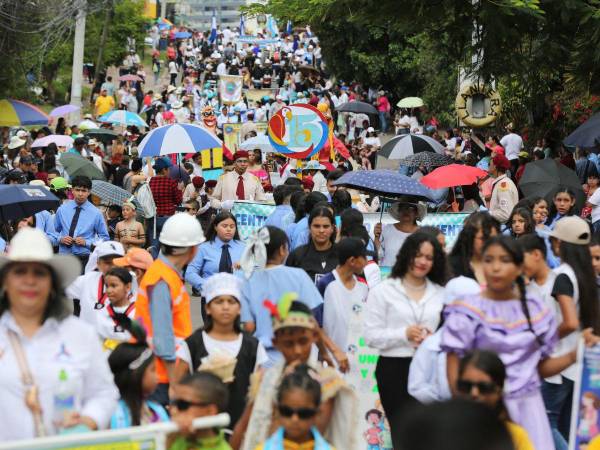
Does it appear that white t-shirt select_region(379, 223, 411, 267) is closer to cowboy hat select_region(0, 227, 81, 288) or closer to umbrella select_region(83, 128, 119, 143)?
cowboy hat select_region(0, 227, 81, 288)

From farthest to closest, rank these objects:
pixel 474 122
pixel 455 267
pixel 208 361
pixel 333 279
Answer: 1. pixel 474 122
2. pixel 333 279
3. pixel 455 267
4. pixel 208 361

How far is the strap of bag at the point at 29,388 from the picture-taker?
5.12 meters

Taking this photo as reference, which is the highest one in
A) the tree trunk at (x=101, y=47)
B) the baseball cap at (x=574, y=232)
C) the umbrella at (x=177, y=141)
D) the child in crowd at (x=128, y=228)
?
the tree trunk at (x=101, y=47)

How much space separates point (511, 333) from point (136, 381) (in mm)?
1782

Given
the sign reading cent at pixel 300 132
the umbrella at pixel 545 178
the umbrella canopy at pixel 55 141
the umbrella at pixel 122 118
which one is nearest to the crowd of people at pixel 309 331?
the umbrella at pixel 545 178

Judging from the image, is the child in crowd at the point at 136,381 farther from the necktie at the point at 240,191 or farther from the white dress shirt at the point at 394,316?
the necktie at the point at 240,191

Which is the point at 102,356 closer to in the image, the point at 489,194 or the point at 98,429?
the point at 98,429

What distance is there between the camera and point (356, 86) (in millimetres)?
45031

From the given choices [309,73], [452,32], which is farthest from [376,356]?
[309,73]

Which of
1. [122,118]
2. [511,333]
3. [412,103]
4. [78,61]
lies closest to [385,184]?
[511,333]

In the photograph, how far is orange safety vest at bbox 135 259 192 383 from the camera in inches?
289

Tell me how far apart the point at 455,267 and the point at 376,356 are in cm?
78

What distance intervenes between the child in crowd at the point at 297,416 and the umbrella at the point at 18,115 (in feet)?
61.1

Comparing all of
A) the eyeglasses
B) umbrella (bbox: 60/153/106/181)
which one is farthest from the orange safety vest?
umbrella (bbox: 60/153/106/181)
